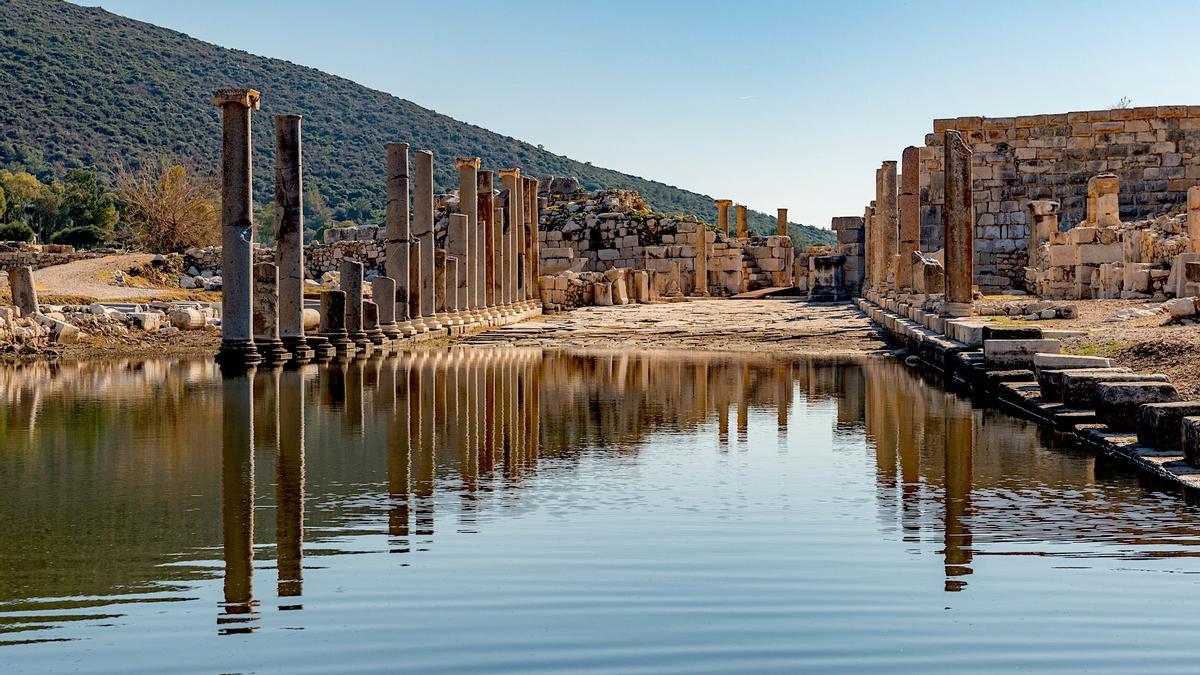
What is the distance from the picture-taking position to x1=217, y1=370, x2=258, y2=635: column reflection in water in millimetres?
5520

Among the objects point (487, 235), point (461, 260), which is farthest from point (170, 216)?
point (461, 260)

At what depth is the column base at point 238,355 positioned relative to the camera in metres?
18.0

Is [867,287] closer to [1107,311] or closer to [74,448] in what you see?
[1107,311]

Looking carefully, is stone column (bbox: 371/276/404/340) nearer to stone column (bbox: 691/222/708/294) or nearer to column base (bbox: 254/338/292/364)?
column base (bbox: 254/338/292/364)

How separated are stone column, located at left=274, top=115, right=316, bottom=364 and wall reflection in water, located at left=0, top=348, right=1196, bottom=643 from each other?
2030 mm

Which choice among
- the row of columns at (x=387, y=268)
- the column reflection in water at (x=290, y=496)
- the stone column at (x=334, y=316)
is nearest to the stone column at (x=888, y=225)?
the row of columns at (x=387, y=268)

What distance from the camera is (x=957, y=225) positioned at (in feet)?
71.5

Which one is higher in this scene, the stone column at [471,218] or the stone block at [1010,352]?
the stone column at [471,218]

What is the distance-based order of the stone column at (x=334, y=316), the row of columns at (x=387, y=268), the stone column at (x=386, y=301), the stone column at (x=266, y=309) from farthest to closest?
the stone column at (x=386, y=301) < the stone column at (x=334, y=316) < the stone column at (x=266, y=309) < the row of columns at (x=387, y=268)

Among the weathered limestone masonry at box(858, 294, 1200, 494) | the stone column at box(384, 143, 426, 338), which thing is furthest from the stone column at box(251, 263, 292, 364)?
the weathered limestone masonry at box(858, 294, 1200, 494)

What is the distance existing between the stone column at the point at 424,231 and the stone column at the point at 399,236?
3.83ft

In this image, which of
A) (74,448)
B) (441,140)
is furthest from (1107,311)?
(441,140)

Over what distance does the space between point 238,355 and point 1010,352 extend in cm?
914

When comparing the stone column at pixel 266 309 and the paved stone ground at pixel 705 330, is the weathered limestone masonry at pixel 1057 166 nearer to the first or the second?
the paved stone ground at pixel 705 330
